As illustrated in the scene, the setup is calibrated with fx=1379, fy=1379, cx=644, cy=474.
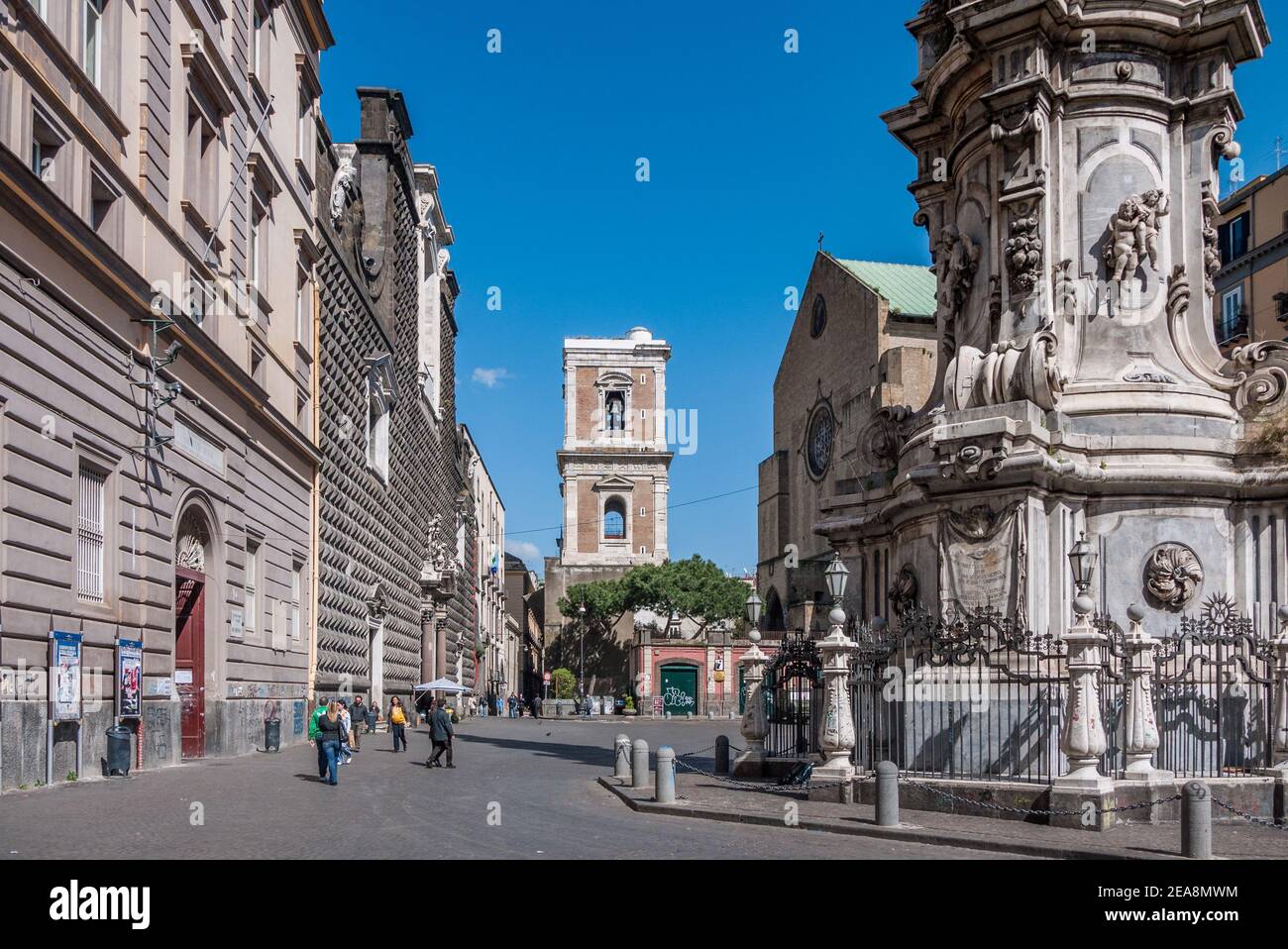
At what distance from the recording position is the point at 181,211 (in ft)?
82.3

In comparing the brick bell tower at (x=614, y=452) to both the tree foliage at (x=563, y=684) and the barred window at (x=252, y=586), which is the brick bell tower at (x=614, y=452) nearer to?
the tree foliage at (x=563, y=684)

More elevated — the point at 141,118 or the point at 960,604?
the point at 141,118

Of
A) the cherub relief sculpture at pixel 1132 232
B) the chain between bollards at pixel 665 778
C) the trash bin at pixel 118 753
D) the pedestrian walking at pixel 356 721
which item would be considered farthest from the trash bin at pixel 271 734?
the cherub relief sculpture at pixel 1132 232

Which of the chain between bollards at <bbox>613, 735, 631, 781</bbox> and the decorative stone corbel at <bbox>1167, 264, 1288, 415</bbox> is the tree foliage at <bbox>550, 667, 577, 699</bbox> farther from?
the decorative stone corbel at <bbox>1167, 264, 1288, 415</bbox>

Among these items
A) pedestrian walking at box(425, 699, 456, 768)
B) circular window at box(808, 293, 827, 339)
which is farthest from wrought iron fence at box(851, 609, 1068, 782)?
circular window at box(808, 293, 827, 339)

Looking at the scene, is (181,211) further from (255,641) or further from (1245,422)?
(1245,422)

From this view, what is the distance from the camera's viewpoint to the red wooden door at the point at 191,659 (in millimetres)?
26172

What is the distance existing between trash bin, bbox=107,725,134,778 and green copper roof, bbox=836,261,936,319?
2034 inches

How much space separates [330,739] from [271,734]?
30.7 feet

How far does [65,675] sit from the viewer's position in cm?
1877

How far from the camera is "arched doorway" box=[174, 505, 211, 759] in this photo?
2597 centimetres

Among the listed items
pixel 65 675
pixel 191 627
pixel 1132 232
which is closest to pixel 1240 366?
pixel 1132 232
